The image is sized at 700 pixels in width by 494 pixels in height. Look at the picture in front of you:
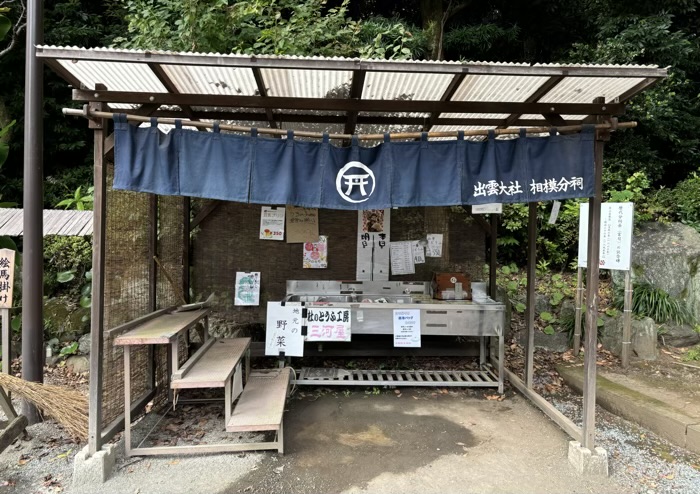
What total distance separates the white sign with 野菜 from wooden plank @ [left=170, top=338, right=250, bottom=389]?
5181mm

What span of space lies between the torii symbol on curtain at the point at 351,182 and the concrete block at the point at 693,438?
415 cm

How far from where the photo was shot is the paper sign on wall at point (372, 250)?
6625 millimetres

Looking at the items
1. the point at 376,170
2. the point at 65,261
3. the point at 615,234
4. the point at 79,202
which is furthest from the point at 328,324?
the point at 79,202

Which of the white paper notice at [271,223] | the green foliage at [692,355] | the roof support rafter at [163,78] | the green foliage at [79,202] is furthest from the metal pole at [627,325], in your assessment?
the green foliage at [79,202]

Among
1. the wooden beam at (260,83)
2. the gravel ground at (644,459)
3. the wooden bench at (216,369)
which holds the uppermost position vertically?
the wooden beam at (260,83)

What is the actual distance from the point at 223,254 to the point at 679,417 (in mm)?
6275

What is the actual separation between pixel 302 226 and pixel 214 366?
2872mm

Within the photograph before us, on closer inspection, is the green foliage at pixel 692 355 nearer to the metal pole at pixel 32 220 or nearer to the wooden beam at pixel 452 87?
the wooden beam at pixel 452 87

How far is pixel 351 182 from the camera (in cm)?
405

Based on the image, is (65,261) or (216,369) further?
(65,261)

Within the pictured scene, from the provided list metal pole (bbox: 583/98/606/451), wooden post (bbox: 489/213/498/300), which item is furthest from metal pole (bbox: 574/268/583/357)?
metal pole (bbox: 583/98/606/451)

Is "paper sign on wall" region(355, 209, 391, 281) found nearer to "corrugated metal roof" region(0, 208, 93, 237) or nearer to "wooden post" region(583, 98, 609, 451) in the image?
"wooden post" region(583, 98, 609, 451)

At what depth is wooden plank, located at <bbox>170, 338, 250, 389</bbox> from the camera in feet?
12.5

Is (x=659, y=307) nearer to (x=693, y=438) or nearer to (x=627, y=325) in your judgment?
(x=627, y=325)
